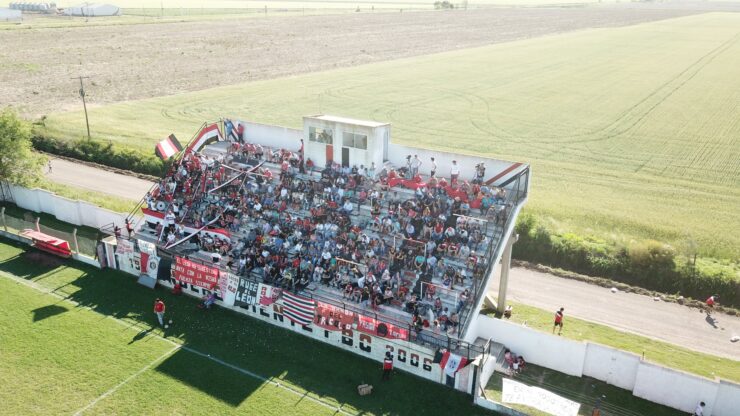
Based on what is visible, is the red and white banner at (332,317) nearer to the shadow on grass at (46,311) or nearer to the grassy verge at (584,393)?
the grassy verge at (584,393)

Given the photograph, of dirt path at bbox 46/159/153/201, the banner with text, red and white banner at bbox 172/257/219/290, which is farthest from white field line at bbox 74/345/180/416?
dirt path at bbox 46/159/153/201

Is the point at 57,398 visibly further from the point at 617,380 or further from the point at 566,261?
the point at 566,261

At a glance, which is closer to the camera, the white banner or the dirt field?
the white banner

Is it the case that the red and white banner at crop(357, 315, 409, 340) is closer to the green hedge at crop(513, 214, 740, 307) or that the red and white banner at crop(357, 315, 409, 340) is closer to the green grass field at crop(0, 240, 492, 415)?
the green grass field at crop(0, 240, 492, 415)

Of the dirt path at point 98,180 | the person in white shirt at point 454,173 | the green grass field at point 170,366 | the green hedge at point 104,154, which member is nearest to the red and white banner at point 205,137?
the dirt path at point 98,180

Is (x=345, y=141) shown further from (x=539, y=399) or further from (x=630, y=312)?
(x=630, y=312)

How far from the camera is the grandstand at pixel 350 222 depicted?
2528cm

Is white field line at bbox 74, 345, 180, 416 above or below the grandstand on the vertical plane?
below

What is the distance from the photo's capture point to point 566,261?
109 ft

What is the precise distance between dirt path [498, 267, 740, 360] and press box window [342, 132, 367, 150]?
35.7 feet

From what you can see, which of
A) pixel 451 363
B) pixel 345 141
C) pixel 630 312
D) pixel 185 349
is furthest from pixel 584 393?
pixel 345 141

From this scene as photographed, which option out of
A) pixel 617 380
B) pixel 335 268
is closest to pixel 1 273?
pixel 335 268

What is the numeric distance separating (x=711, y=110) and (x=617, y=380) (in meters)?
53.4

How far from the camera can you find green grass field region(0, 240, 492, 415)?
21.4 metres
